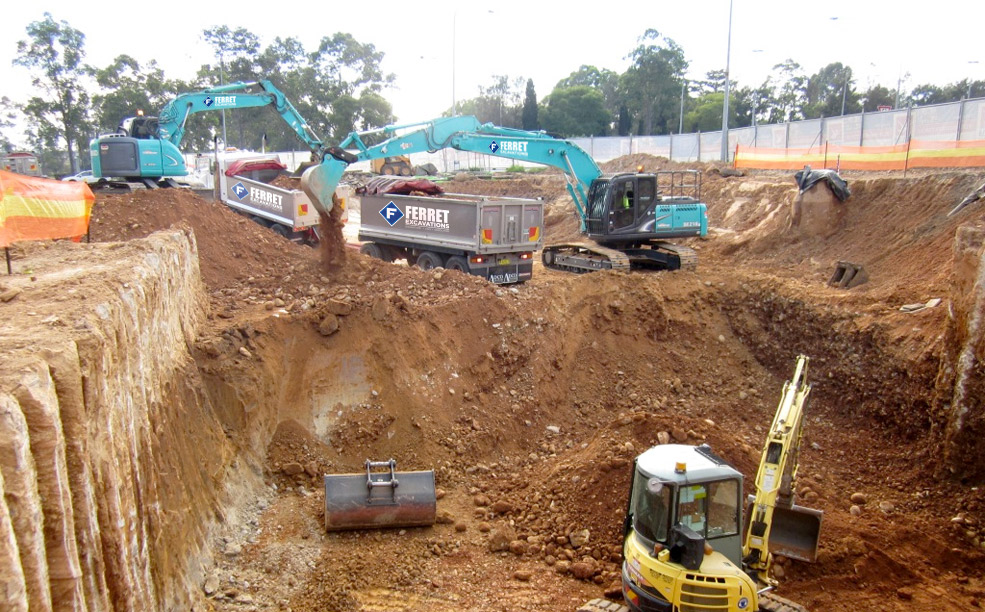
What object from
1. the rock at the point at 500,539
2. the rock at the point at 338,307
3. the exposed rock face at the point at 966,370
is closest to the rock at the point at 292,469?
the rock at the point at 338,307

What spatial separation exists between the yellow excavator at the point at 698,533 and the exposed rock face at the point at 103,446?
3.74 meters

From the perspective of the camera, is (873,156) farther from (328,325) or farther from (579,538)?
(579,538)

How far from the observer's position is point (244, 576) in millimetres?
7234

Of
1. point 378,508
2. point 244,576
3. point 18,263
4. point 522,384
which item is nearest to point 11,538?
point 244,576

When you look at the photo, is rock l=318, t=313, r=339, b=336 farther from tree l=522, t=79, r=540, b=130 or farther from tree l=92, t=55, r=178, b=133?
tree l=522, t=79, r=540, b=130

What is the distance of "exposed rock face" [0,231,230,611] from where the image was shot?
12.5 ft

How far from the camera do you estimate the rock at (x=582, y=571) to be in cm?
779

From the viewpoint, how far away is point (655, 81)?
201 feet

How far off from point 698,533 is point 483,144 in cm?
1201

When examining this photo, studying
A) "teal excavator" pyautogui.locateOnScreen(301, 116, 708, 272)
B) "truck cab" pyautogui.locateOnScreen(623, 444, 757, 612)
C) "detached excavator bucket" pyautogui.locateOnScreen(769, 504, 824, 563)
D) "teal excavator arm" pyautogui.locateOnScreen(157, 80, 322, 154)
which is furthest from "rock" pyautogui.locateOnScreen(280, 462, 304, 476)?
"teal excavator arm" pyautogui.locateOnScreen(157, 80, 322, 154)

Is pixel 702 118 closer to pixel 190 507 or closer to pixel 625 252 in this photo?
pixel 625 252

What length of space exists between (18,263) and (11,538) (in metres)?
5.78

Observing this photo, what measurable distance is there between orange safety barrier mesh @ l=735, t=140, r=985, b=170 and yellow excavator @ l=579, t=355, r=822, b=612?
1683 cm

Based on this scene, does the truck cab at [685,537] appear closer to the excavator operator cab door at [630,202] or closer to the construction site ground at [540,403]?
the construction site ground at [540,403]
